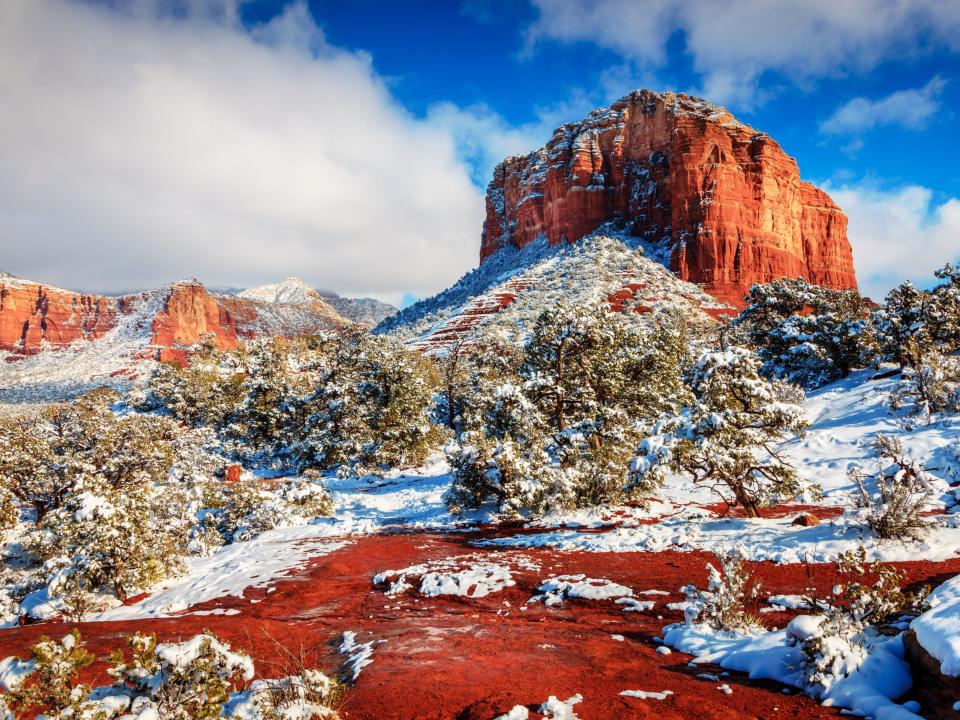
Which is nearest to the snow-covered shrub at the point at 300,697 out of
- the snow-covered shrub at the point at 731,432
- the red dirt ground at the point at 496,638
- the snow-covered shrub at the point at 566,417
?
the red dirt ground at the point at 496,638

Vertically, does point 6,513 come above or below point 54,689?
below

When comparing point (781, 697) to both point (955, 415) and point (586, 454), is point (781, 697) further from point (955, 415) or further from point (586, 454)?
point (955, 415)

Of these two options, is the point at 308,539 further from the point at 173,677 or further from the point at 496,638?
the point at 173,677

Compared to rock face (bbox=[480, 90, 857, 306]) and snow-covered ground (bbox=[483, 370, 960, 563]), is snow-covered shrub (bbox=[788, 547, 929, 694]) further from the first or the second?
rock face (bbox=[480, 90, 857, 306])

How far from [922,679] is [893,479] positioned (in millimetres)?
6248

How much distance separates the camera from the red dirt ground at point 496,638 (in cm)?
470

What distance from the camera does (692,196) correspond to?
385 ft

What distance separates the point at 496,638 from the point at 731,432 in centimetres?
829

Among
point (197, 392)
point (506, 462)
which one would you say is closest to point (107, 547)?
point (506, 462)

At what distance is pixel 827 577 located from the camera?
7.97 metres

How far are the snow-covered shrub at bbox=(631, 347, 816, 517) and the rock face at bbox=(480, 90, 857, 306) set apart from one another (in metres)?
108

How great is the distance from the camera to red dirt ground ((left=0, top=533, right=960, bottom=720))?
185 inches

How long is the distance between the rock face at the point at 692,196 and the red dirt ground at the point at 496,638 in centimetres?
11314

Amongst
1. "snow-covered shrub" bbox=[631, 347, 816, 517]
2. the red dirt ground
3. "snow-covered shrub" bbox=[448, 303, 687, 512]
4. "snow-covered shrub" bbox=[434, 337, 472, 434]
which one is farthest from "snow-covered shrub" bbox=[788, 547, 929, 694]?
"snow-covered shrub" bbox=[434, 337, 472, 434]
